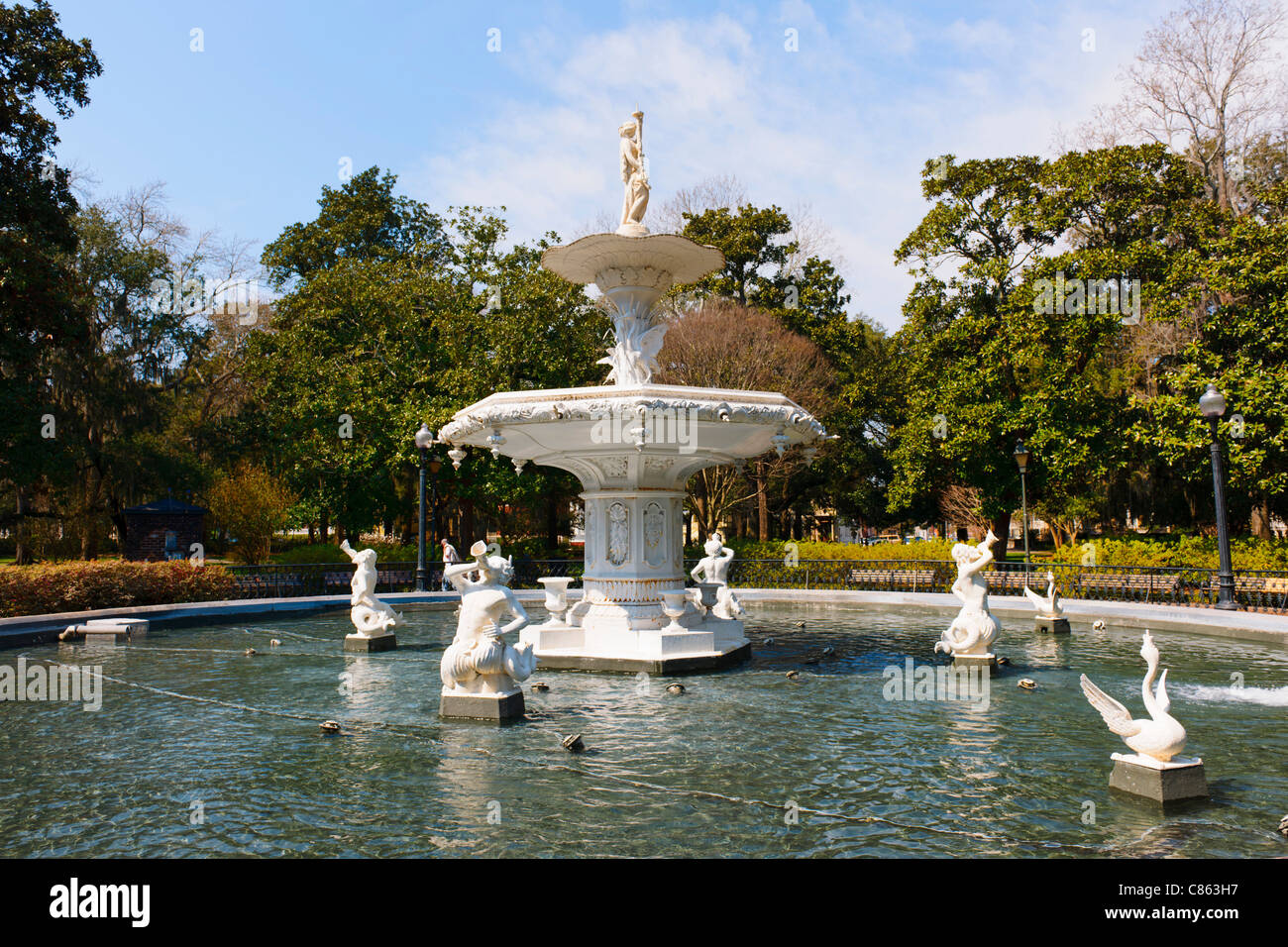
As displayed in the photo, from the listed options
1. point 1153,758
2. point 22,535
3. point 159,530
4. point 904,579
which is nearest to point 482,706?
point 1153,758

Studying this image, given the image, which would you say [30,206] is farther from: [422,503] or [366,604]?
[366,604]

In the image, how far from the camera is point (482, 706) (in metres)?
7.79

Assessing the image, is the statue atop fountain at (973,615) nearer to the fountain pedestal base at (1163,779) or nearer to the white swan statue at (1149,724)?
the white swan statue at (1149,724)

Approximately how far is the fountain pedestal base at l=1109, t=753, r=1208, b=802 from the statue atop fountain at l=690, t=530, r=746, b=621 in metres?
6.86

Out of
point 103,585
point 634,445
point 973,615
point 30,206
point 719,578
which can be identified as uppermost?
point 30,206

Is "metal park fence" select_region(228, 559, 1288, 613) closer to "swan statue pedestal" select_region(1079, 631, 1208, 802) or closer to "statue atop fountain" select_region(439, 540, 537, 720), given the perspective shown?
"swan statue pedestal" select_region(1079, 631, 1208, 802)

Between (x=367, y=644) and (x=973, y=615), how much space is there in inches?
332

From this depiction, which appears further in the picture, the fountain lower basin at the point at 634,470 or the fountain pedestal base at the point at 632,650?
the fountain pedestal base at the point at 632,650

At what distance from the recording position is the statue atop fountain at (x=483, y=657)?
7.74m

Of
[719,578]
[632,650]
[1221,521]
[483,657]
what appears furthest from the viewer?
[1221,521]

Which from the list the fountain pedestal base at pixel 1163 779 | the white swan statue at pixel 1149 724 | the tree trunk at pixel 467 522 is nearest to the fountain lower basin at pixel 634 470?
the white swan statue at pixel 1149 724

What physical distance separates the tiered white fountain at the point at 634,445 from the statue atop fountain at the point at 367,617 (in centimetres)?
234

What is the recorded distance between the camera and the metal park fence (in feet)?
56.0

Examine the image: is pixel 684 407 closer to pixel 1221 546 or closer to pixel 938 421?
pixel 1221 546
